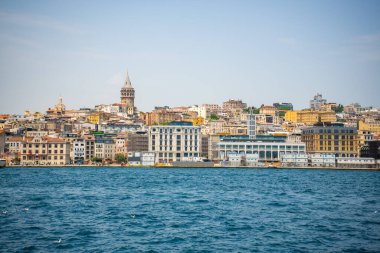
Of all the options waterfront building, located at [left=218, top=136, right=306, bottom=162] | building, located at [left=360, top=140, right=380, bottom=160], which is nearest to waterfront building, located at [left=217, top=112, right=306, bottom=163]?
waterfront building, located at [left=218, top=136, right=306, bottom=162]

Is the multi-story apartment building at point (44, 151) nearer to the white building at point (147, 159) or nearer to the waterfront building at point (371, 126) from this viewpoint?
the white building at point (147, 159)

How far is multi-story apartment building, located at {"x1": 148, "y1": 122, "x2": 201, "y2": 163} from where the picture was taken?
126 meters

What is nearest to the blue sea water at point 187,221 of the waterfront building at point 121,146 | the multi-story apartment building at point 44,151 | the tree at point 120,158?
the multi-story apartment building at point 44,151

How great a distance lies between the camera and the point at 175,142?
12619cm

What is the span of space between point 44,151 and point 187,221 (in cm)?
8654

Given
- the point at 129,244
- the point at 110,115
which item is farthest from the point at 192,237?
the point at 110,115

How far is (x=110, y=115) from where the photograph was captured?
199875 mm

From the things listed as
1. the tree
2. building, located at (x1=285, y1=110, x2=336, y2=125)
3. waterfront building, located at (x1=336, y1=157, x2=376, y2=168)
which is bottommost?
waterfront building, located at (x1=336, y1=157, x2=376, y2=168)

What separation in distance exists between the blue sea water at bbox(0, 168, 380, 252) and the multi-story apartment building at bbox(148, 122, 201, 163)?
70.5m

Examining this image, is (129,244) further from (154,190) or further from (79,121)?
(79,121)

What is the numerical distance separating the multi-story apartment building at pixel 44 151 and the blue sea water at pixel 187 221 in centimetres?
6278

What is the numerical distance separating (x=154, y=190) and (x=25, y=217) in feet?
74.6

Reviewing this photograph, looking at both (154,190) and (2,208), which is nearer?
(2,208)

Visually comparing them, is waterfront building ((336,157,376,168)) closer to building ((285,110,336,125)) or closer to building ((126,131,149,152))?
building ((126,131,149,152))
